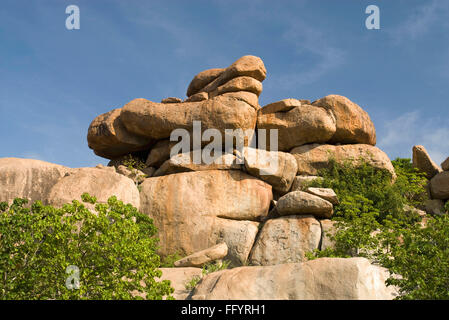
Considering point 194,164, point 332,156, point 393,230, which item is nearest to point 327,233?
point 393,230

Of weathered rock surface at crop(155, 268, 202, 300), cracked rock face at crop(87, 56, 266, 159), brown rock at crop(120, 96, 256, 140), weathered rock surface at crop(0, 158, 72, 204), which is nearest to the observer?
weathered rock surface at crop(155, 268, 202, 300)

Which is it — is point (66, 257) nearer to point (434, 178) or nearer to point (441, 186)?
point (441, 186)

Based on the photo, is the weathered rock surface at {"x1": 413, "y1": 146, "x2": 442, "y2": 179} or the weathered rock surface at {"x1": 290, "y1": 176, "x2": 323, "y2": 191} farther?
the weathered rock surface at {"x1": 413, "y1": 146, "x2": 442, "y2": 179}

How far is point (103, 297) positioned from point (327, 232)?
35.4 feet

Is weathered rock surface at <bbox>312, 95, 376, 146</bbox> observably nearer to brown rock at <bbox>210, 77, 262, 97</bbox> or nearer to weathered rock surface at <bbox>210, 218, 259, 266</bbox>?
brown rock at <bbox>210, 77, 262, 97</bbox>

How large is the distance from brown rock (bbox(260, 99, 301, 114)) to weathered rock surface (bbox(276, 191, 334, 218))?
23.3ft

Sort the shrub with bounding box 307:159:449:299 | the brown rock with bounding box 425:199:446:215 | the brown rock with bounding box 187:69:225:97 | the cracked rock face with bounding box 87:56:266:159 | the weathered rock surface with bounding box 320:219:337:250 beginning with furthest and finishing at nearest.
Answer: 1. the brown rock with bounding box 187:69:225:97
2. the brown rock with bounding box 425:199:446:215
3. the cracked rock face with bounding box 87:56:266:159
4. the weathered rock surface with bounding box 320:219:337:250
5. the shrub with bounding box 307:159:449:299

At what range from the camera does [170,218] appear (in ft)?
69.6

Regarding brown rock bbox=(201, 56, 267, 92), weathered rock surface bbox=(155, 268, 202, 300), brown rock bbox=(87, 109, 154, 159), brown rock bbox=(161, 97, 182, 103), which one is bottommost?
weathered rock surface bbox=(155, 268, 202, 300)

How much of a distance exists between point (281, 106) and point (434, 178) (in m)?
10.7

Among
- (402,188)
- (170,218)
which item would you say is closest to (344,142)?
(402,188)

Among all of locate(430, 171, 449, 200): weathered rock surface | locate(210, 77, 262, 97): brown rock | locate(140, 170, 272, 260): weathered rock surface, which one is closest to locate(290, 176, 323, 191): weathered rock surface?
locate(140, 170, 272, 260): weathered rock surface

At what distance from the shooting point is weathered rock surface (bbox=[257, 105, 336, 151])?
24375 millimetres
